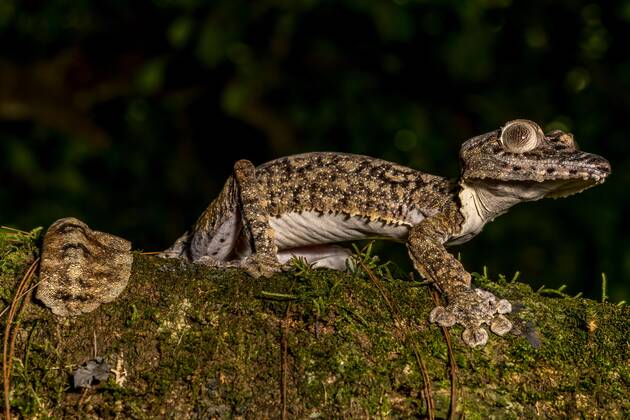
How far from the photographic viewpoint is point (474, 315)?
9.54 ft

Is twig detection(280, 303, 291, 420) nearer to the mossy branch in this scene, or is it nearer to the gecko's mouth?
the mossy branch

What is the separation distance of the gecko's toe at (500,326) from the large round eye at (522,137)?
111 centimetres

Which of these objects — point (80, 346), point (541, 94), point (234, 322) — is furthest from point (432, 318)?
point (541, 94)

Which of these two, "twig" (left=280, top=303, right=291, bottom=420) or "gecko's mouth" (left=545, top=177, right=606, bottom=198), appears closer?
"twig" (left=280, top=303, right=291, bottom=420)

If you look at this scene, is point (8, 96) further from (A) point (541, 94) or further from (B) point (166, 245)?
(A) point (541, 94)

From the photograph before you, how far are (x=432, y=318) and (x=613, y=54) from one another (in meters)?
5.81

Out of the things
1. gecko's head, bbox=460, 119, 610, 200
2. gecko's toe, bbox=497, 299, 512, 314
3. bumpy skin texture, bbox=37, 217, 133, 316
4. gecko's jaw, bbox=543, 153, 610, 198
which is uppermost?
gecko's head, bbox=460, 119, 610, 200

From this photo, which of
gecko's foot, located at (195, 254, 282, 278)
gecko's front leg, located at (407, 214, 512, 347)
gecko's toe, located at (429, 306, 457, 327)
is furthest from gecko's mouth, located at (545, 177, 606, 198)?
gecko's foot, located at (195, 254, 282, 278)

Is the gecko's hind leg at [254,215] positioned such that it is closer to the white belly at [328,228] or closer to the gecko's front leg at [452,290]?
the white belly at [328,228]

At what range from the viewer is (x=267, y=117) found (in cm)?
793

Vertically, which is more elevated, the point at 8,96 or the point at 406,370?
the point at 8,96

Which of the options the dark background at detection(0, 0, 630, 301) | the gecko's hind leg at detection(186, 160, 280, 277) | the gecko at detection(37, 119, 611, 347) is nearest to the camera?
the gecko at detection(37, 119, 611, 347)

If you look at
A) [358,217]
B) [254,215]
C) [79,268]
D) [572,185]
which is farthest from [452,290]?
[79,268]

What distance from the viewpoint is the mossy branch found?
2613mm
